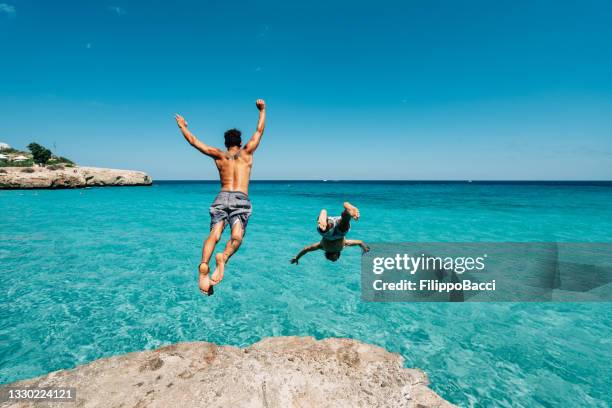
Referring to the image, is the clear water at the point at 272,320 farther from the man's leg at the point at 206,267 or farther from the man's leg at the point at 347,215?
the man's leg at the point at 206,267

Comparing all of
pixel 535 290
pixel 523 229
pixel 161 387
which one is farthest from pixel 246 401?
pixel 523 229

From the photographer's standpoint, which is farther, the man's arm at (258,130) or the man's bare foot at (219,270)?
the man's arm at (258,130)

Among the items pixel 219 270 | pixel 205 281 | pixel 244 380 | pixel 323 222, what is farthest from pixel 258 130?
pixel 244 380

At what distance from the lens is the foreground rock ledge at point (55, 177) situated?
5422 cm

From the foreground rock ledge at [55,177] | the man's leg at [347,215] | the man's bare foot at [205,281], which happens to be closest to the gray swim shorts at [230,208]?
the man's bare foot at [205,281]

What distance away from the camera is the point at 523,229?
2528 centimetres

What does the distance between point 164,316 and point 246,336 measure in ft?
10.9

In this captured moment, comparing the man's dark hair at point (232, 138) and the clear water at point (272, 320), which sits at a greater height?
the man's dark hair at point (232, 138)

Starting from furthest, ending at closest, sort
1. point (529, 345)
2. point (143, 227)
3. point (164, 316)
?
point (143, 227), point (164, 316), point (529, 345)

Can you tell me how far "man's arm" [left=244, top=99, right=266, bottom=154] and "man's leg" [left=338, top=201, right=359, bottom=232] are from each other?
198 centimetres

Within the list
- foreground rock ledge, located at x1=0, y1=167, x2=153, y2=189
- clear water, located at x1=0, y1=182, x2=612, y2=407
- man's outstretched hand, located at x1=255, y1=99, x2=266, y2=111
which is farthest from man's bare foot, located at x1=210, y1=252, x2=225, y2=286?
foreground rock ledge, located at x1=0, y1=167, x2=153, y2=189

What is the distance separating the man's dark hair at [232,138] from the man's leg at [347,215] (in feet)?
7.44

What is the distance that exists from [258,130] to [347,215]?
7.47 ft

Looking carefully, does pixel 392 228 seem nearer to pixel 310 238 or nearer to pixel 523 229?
pixel 310 238
